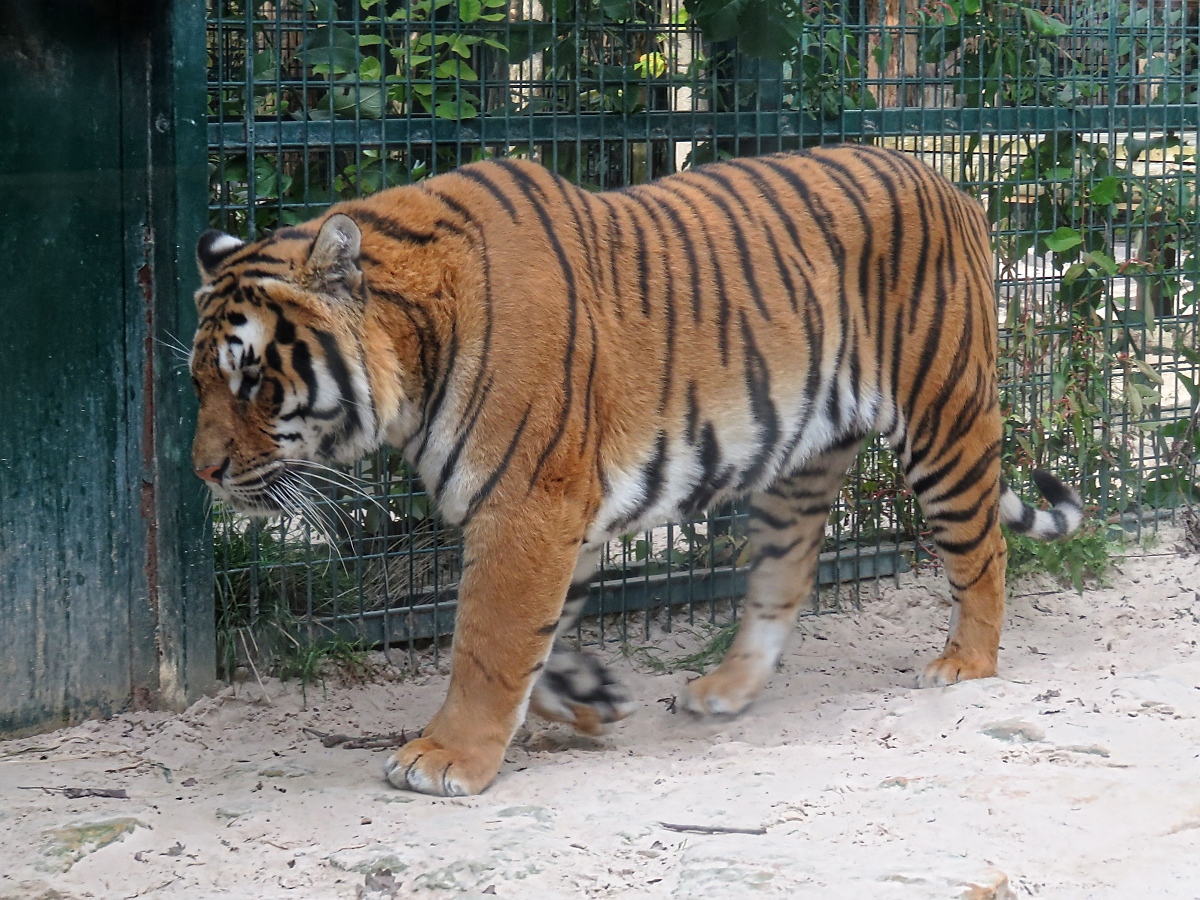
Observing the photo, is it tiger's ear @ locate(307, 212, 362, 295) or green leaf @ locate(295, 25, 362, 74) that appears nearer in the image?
tiger's ear @ locate(307, 212, 362, 295)

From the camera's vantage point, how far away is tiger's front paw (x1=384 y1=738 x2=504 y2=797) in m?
3.35

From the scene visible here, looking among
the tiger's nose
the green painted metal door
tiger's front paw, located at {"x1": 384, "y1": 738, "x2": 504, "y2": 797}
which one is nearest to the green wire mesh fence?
the green painted metal door

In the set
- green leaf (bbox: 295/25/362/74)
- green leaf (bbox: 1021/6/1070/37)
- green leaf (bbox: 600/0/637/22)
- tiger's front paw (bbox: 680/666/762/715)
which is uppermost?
green leaf (bbox: 1021/6/1070/37)

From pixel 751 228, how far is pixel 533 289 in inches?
31.8

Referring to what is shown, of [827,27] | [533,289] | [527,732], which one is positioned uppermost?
[827,27]

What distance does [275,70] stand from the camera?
159 inches

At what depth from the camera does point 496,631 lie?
343 centimetres

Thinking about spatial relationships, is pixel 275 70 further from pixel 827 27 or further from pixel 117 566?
pixel 827 27

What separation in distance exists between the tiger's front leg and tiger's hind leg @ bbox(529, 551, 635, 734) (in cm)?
33

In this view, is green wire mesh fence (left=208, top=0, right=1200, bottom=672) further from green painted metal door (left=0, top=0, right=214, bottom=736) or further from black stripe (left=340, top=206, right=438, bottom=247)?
black stripe (left=340, top=206, right=438, bottom=247)

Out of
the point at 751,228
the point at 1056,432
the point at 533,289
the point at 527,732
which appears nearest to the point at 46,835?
the point at 527,732

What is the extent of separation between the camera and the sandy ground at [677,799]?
9.39ft

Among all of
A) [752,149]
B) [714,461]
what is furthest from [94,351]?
[752,149]

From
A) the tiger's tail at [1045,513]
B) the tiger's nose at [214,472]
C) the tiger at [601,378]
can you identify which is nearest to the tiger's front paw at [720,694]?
the tiger at [601,378]
